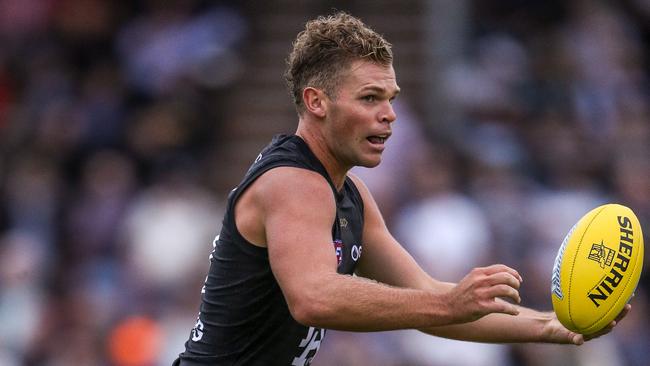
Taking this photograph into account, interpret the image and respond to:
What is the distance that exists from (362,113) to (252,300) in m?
0.94

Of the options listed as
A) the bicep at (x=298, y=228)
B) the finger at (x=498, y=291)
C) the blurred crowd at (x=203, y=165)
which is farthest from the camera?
the blurred crowd at (x=203, y=165)

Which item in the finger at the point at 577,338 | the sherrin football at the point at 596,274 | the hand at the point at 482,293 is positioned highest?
the sherrin football at the point at 596,274

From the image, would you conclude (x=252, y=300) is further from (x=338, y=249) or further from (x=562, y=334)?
(x=562, y=334)

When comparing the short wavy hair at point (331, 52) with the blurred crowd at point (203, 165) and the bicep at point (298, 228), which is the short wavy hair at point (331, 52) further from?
the blurred crowd at point (203, 165)

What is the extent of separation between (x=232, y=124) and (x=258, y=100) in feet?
1.42

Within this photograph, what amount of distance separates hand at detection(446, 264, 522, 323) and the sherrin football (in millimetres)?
827

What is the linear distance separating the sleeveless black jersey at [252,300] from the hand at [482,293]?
85 cm

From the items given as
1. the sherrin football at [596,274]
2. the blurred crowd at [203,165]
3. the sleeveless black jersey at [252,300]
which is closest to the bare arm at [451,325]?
the sherrin football at [596,274]

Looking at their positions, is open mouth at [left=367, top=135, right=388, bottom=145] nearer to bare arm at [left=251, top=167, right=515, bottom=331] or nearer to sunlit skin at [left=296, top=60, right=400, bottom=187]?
sunlit skin at [left=296, top=60, right=400, bottom=187]

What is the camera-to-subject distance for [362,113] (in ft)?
18.1

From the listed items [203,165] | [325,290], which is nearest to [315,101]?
[325,290]

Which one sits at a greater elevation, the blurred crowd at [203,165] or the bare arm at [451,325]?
the blurred crowd at [203,165]

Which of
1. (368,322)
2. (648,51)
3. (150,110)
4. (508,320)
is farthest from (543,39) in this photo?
Result: (368,322)

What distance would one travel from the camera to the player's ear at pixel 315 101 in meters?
5.60
